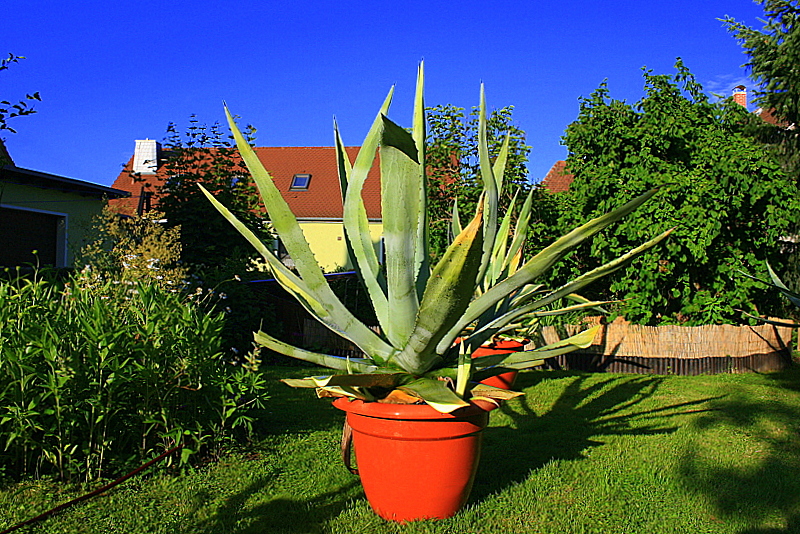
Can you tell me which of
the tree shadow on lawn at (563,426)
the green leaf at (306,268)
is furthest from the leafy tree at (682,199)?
the green leaf at (306,268)

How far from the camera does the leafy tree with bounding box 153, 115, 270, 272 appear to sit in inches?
396

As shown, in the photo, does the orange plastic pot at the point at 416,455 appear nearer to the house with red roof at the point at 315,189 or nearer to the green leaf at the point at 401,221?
the green leaf at the point at 401,221

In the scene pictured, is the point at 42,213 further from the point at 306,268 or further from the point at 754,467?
the point at 754,467

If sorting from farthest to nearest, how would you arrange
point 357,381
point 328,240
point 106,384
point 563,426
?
point 328,240, point 563,426, point 106,384, point 357,381

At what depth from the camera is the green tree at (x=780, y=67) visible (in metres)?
7.61

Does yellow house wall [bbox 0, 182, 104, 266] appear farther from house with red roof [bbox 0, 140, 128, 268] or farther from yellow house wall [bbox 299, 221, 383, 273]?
yellow house wall [bbox 299, 221, 383, 273]

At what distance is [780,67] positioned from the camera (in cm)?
769

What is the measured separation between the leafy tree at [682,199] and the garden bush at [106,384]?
600 cm

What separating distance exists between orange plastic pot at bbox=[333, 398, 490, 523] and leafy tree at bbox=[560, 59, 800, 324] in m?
6.00

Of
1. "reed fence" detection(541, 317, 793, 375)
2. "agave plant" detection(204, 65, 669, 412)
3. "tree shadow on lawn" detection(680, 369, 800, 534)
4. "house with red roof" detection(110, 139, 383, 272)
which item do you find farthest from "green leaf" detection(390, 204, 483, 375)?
"house with red roof" detection(110, 139, 383, 272)

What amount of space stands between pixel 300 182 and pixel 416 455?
23527 millimetres

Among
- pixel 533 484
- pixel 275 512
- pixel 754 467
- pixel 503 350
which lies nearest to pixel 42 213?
pixel 503 350

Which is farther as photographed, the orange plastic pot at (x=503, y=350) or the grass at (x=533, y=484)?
the orange plastic pot at (x=503, y=350)

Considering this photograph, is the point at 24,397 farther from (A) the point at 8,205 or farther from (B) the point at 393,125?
(A) the point at 8,205
